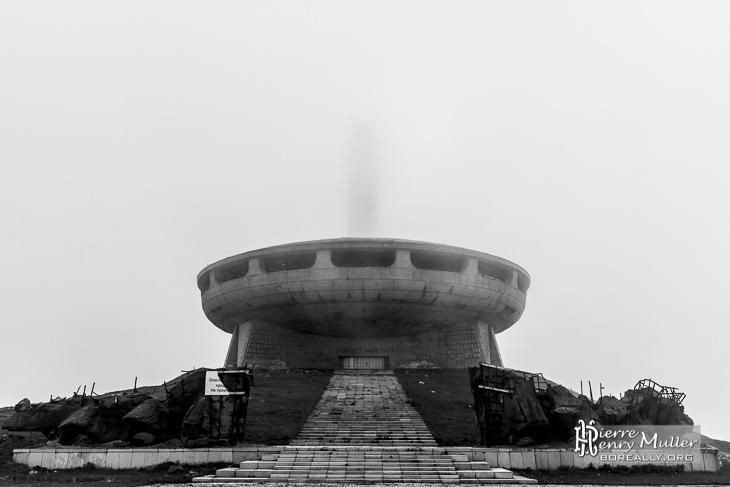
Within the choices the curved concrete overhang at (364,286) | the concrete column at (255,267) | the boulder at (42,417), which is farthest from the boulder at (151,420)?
the concrete column at (255,267)

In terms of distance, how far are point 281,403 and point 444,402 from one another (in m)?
6.05

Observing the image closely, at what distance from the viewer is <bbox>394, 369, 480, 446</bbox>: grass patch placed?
1981cm

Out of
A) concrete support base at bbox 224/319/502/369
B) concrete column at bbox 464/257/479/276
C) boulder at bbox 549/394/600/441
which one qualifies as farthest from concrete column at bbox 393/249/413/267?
boulder at bbox 549/394/600/441

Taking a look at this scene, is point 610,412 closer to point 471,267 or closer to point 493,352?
point 471,267

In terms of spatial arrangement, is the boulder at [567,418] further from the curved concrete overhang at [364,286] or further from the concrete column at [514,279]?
the concrete column at [514,279]

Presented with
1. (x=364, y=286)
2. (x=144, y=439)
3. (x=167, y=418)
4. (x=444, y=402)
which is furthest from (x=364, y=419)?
(x=364, y=286)

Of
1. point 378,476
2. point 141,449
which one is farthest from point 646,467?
point 141,449

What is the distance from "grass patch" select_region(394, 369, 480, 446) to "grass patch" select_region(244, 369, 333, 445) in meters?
3.95

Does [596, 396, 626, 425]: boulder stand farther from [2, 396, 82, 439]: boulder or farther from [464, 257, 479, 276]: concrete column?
[2, 396, 82, 439]: boulder

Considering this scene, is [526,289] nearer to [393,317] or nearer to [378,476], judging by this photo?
[393,317]

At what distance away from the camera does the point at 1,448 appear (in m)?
20.2

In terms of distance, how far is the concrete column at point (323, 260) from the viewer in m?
32.9

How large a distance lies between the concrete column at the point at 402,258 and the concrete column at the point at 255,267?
711 centimetres

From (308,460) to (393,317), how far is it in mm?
18867
